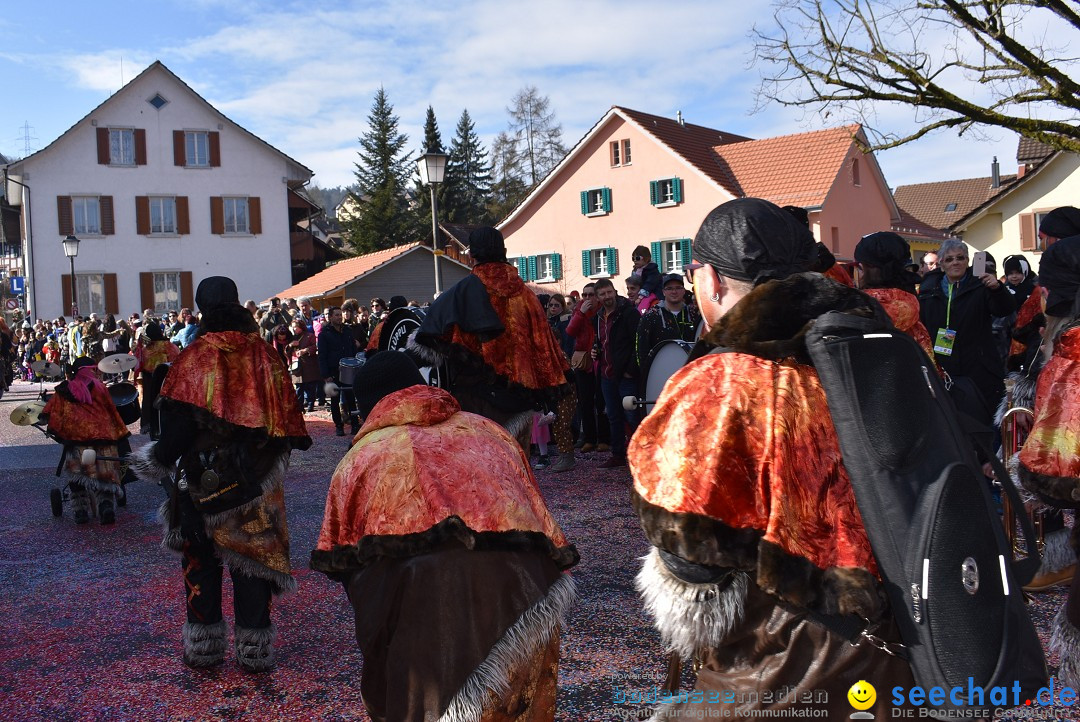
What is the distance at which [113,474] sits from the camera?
8.88 metres

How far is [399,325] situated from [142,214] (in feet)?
122

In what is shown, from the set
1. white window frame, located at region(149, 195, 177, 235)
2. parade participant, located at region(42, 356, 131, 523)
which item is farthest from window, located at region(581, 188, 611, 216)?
parade participant, located at region(42, 356, 131, 523)

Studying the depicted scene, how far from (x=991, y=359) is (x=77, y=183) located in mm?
39728

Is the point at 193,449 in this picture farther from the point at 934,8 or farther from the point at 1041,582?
the point at 934,8

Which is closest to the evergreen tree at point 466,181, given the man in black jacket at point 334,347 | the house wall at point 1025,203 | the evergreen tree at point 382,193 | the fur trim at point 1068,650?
the evergreen tree at point 382,193

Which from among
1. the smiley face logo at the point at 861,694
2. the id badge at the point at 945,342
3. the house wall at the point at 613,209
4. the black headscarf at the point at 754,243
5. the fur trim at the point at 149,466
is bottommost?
the smiley face logo at the point at 861,694

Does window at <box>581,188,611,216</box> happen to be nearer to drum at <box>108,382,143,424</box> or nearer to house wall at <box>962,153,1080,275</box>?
house wall at <box>962,153,1080,275</box>

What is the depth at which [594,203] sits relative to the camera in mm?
39344

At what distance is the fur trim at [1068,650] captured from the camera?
3.16 m

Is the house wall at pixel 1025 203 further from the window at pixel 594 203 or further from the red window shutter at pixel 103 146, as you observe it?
the red window shutter at pixel 103 146

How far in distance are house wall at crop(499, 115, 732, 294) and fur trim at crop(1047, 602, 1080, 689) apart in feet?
106

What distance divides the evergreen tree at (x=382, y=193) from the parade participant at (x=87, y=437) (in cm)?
4693

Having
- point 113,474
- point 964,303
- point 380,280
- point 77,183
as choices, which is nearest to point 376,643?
point 964,303

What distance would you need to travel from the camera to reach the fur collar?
1991 millimetres
